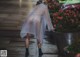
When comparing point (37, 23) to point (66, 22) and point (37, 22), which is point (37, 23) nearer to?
point (37, 22)

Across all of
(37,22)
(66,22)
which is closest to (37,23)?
(37,22)

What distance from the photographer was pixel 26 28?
10.1 meters

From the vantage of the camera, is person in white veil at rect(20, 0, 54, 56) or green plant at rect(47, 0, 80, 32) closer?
person in white veil at rect(20, 0, 54, 56)

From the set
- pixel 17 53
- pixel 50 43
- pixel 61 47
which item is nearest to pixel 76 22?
pixel 50 43

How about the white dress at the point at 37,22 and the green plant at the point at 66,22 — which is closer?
the white dress at the point at 37,22

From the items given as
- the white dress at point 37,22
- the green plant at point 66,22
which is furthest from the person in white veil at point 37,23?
the green plant at point 66,22

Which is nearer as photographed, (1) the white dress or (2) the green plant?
(1) the white dress

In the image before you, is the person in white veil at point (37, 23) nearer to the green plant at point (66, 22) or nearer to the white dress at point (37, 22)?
the white dress at point (37, 22)

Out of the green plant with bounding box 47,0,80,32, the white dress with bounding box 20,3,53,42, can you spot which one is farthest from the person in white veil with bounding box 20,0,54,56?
the green plant with bounding box 47,0,80,32

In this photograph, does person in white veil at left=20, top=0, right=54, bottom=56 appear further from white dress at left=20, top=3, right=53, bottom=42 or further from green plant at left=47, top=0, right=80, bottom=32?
green plant at left=47, top=0, right=80, bottom=32

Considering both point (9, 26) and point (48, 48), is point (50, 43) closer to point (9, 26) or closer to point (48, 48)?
point (48, 48)

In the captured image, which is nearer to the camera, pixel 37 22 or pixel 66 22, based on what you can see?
pixel 37 22

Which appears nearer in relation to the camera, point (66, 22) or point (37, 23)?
point (37, 23)

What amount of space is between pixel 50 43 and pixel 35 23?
255cm
